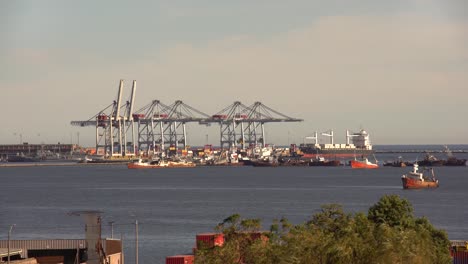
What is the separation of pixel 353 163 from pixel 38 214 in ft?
367

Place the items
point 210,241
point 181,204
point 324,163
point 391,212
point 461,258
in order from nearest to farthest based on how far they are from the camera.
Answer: point 210,241 → point 461,258 → point 391,212 → point 181,204 → point 324,163

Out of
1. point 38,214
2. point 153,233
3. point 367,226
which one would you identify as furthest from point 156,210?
point 367,226

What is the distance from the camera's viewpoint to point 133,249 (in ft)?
157

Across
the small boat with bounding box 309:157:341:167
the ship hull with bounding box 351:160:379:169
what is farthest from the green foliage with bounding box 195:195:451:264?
the small boat with bounding box 309:157:341:167

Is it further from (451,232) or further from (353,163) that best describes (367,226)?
(353,163)

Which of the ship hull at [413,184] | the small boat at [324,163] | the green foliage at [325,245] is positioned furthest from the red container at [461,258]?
the small boat at [324,163]

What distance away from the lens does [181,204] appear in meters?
80.3

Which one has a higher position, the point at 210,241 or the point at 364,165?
the point at 364,165

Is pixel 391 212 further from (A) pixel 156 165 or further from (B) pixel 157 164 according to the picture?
(B) pixel 157 164

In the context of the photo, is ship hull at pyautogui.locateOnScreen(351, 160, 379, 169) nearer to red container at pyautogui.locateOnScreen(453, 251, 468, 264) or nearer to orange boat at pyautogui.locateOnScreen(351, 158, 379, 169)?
orange boat at pyautogui.locateOnScreen(351, 158, 379, 169)

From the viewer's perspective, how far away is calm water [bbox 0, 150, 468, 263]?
55.5m

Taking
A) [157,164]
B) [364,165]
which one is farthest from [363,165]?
[157,164]

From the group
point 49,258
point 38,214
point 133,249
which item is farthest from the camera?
point 38,214

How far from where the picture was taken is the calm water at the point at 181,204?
5553cm
